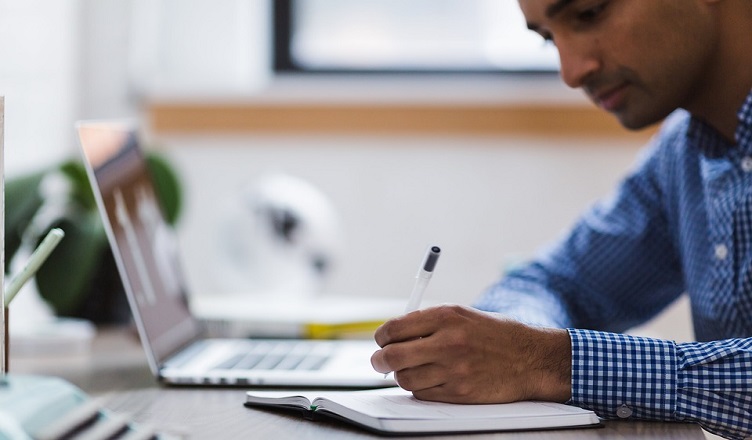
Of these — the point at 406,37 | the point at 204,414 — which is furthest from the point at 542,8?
the point at 406,37

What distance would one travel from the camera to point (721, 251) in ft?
3.93

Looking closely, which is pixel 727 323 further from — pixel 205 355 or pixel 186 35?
pixel 186 35

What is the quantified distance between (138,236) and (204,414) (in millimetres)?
367

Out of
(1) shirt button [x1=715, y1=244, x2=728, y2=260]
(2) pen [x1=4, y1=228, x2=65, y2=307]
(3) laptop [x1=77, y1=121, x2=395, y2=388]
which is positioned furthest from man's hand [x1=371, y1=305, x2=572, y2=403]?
(1) shirt button [x1=715, y1=244, x2=728, y2=260]

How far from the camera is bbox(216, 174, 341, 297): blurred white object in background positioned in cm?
186

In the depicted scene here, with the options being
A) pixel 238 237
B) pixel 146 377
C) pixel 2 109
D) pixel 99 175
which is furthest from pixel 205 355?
pixel 238 237

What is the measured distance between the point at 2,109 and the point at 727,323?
90cm

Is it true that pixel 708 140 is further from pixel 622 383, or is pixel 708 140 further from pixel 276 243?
pixel 276 243

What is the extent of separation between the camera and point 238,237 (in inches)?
73.9

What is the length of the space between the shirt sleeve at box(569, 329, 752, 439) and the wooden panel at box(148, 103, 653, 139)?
1.54 m

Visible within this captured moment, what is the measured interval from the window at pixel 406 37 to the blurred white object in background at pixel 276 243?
75 centimetres

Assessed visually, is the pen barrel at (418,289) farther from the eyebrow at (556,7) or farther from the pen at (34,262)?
the eyebrow at (556,7)

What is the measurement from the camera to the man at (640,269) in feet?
2.70

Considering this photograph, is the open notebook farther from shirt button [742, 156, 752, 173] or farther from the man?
shirt button [742, 156, 752, 173]
